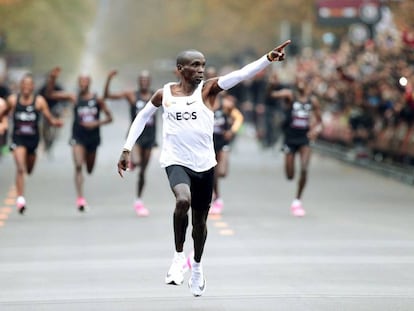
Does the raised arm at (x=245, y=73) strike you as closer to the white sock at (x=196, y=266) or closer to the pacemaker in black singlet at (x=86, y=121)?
the white sock at (x=196, y=266)

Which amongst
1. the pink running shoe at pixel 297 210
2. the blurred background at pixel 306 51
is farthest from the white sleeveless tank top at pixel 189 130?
the pink running shoe at pixel 297 210

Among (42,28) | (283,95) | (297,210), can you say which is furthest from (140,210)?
(42,28)

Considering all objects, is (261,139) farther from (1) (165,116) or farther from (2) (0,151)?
(1) (165,116)

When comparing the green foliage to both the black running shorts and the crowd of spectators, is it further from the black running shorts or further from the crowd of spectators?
the black running shorts

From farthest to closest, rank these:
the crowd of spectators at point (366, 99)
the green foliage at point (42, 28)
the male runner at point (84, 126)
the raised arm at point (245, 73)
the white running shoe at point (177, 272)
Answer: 1. the green foliage at point (42, 28)
2. the crowd of spectators at point (366, 99)
3. the male runner at point (84, 126)
4. the white running shoe at point (177, 272)
5. the raised arm at point (245, 73)

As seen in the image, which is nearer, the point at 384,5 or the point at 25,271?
the point at 25,271

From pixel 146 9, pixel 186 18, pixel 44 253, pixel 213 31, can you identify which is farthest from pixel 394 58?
pixel 146 9

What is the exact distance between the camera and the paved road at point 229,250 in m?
11.0

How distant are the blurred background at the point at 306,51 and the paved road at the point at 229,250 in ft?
6.08

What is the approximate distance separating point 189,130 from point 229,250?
386cm

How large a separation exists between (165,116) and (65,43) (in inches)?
3201

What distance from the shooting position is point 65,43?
91.6 metres

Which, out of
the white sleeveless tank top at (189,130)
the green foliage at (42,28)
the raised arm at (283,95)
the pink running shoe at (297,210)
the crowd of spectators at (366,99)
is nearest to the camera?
the white sleeveless tank top at (189,130)

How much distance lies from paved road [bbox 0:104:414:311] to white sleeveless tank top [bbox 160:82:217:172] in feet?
3.49
